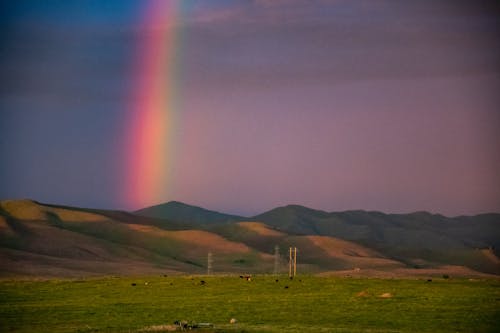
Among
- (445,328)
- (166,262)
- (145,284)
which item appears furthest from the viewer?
(166,262)

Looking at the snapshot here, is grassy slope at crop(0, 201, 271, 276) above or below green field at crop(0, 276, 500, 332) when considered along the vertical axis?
above

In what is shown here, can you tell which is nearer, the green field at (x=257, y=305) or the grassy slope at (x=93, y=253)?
the green field at (x=257, y=305)

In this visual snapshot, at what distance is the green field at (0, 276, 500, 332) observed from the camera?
37469 mm

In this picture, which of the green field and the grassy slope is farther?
the grassy slope

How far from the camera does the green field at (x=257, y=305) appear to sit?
3747 cm

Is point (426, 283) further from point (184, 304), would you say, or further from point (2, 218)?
point (2, 218)

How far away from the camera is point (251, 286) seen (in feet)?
183

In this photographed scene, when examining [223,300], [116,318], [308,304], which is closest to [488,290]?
[308,304]

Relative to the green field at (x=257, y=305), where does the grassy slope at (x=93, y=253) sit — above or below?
above

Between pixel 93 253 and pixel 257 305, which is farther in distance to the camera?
pixel 93 253

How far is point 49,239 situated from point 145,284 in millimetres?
121468

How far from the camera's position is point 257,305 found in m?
45.7

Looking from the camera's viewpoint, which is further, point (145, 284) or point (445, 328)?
point (145, 284)

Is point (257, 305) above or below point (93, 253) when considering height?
below
